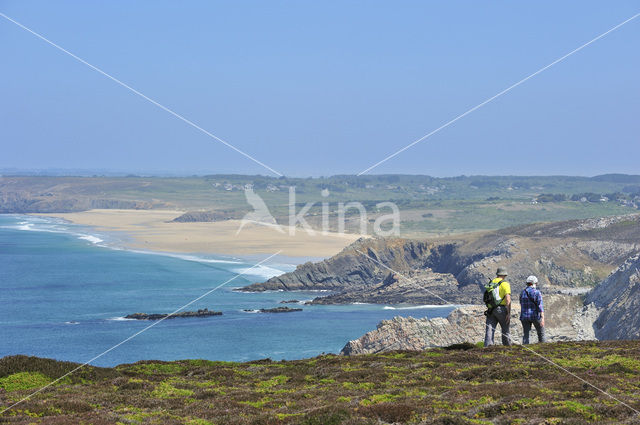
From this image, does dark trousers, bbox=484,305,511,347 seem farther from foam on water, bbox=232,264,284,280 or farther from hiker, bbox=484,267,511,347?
foam on water, bbox=232,264,284,280

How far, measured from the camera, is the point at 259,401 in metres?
18.7

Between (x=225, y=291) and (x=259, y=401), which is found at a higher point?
(x=259, y=401)

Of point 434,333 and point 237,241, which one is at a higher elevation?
point 237,241

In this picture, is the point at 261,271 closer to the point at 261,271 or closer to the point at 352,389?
the point at 261,271

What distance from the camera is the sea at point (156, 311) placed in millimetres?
64875

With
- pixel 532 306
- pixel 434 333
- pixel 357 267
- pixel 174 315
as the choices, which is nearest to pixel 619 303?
pixel 434 333

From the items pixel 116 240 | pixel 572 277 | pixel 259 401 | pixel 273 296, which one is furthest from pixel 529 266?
pixel 116 240

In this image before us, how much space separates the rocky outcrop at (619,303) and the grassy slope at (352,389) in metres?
28.7

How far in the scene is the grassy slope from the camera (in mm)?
15484

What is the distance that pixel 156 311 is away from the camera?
8200cm

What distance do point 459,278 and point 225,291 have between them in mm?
31422

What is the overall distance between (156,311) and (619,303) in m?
47.3

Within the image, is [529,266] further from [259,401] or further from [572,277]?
[259,401]

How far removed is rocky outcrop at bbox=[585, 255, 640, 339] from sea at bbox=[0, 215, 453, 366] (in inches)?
869
